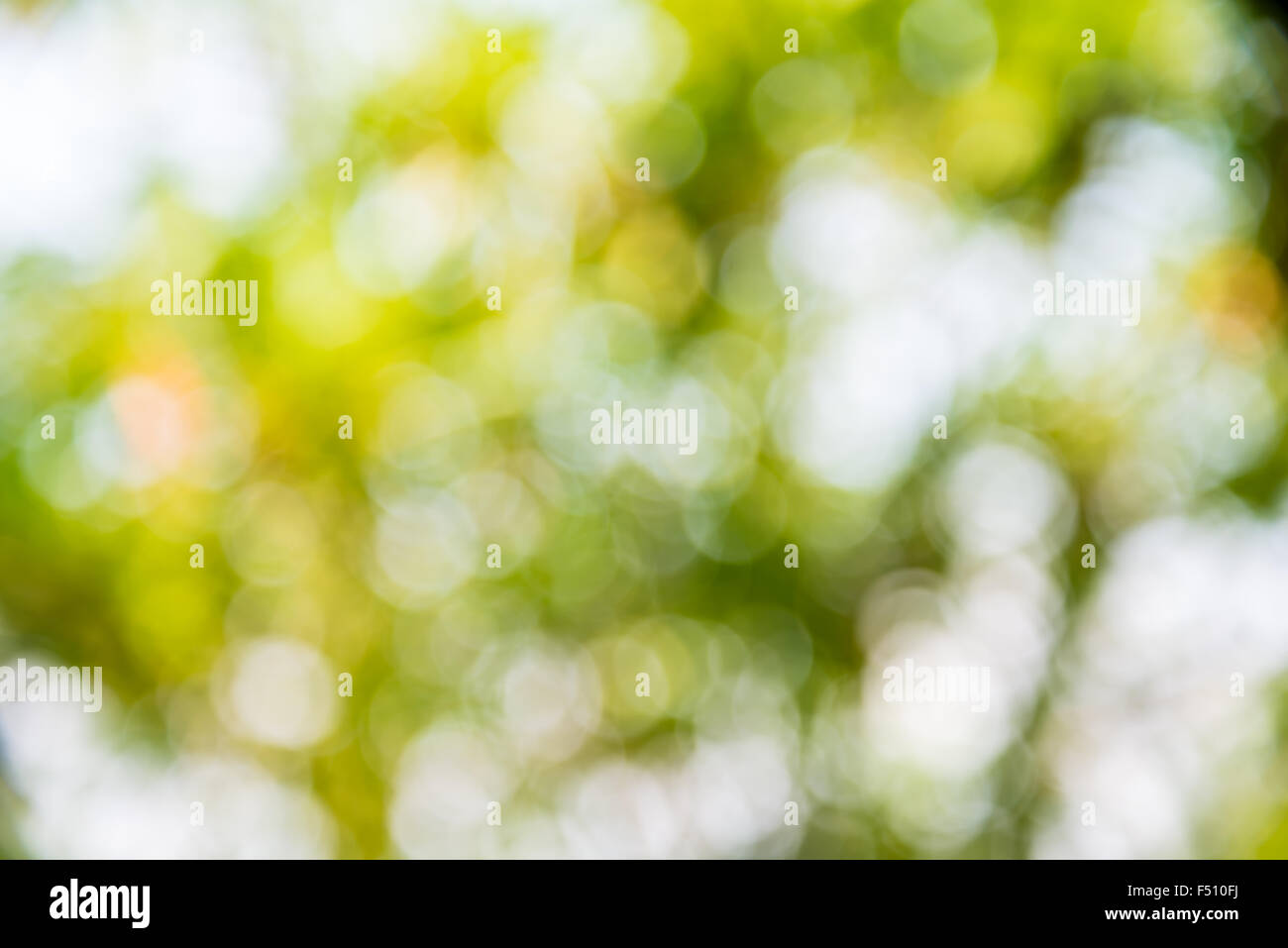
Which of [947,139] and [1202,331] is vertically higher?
[947,139]

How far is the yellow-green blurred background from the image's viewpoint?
73.8 inches

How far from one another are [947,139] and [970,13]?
256mm

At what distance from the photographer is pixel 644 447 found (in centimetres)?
189

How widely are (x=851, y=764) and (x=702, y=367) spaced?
83 centimetres

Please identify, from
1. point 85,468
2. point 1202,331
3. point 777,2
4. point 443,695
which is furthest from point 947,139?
point 85,468

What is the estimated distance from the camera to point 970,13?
6.41 ft

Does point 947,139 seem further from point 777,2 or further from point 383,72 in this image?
point 383,72

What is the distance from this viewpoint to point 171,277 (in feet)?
6.23

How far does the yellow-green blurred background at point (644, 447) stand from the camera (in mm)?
1874
